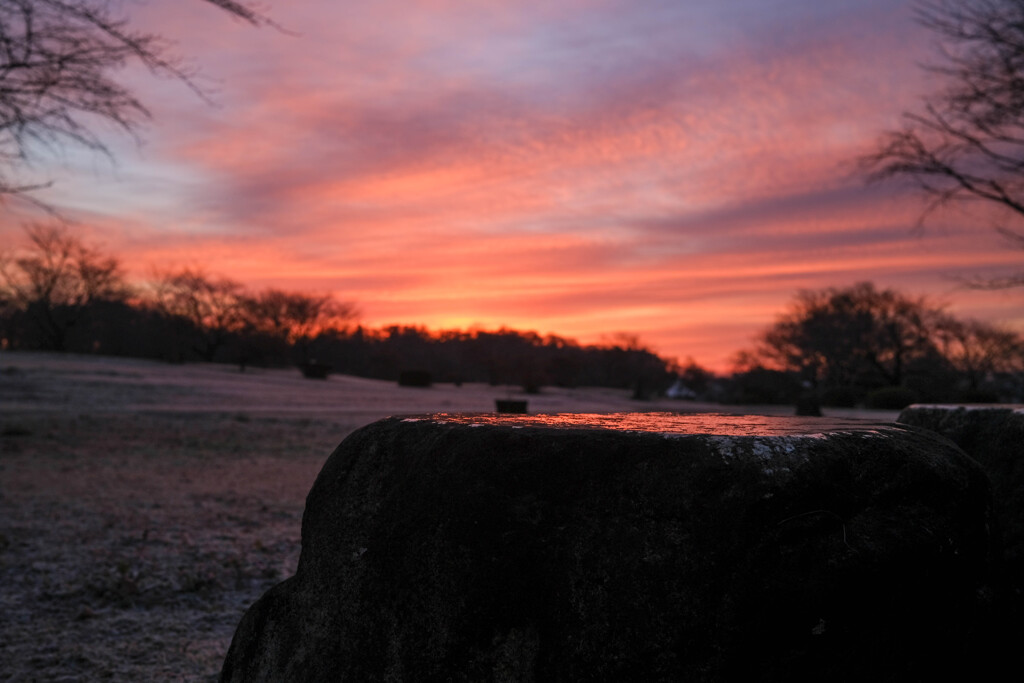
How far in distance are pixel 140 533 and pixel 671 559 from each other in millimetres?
5888

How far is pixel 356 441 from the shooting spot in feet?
7.52

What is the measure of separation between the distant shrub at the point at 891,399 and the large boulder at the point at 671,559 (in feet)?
93.2

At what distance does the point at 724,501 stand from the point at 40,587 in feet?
15.9

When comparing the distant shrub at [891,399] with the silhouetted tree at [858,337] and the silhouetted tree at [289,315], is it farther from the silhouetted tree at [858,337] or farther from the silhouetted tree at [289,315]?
the silhouetted tree at [289,315]

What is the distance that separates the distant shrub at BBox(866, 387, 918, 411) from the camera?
27027 mm

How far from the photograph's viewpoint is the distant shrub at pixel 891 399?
27027 millimetres

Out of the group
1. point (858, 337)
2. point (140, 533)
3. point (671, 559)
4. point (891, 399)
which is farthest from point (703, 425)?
point (858, 337)

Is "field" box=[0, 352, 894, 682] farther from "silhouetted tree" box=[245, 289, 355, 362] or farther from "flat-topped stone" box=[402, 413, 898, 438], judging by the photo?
"silhouetted tree" box=[245, 289, 355, 362]

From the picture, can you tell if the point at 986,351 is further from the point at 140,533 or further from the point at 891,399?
the point at 140,533

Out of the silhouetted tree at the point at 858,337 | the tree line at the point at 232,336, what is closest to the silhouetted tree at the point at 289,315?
the tree line at the point at 232,336

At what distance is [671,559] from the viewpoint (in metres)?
1.50

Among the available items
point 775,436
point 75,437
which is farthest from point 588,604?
point 75,437

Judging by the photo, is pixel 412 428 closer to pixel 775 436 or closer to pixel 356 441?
pixel 356 441

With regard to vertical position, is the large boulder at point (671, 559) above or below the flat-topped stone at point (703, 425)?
below
